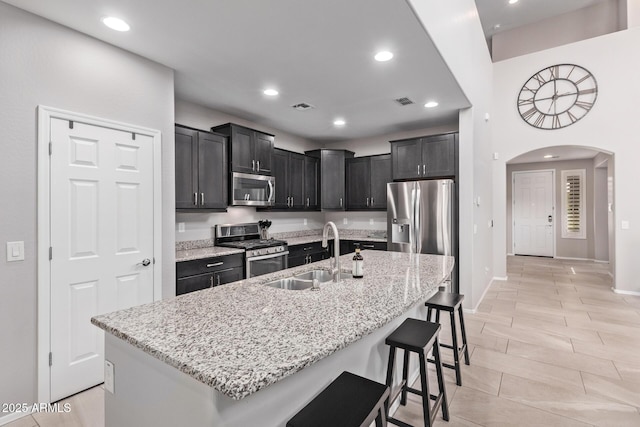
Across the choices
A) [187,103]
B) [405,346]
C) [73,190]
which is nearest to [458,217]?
[405,346]

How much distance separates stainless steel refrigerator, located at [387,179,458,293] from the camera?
4256 millimetres

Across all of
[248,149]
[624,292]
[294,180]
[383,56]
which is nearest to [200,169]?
[248,149]

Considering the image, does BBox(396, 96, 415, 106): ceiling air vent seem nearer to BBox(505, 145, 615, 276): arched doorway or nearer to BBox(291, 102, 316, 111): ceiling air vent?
BBox(291, 102, 316, 111): ceiling air vent

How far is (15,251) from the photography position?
2066 mm

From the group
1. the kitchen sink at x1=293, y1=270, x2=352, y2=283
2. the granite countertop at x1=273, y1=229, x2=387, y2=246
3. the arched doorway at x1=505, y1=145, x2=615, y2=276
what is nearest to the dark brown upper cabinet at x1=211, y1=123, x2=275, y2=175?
the granite countertop at x1=273, y1=229, x2=387, y2=246

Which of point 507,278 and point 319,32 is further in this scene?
point 507,278

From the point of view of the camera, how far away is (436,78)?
322 centimetres

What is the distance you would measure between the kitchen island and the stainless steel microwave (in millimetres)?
2293

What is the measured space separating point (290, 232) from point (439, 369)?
3774 mm

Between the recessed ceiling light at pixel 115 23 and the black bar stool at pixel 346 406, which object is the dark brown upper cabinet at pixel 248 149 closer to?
the recessed ceiling light at pixel 115 23

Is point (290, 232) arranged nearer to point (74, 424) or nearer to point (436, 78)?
point (436, 78)

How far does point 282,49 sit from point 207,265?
2.24 meters

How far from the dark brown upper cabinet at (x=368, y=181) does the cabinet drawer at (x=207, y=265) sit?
2538 millimetres

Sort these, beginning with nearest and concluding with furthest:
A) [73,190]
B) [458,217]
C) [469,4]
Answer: [73,190]
[469,4]
[458,217]
